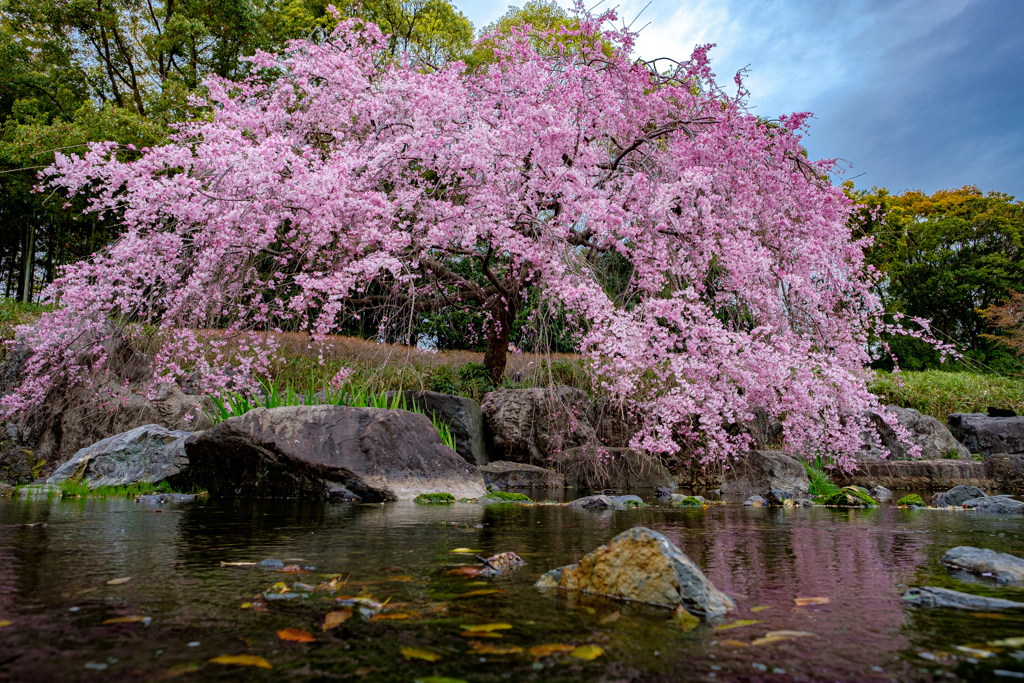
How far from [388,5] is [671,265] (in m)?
20.3

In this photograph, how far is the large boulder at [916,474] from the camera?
10.5 m

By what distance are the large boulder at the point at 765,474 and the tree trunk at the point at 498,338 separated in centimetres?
463

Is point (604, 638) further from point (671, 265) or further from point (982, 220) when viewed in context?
point (982, 220)

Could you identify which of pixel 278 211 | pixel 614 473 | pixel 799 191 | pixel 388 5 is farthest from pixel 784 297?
pixel 388 5

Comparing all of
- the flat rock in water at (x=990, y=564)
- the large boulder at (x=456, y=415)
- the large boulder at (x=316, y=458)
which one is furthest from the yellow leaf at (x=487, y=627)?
the large boulder at (x=456, y=415)

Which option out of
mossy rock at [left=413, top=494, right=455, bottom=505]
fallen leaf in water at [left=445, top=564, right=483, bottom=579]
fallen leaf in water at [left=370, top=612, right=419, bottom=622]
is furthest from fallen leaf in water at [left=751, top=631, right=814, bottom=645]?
mossy rock at [left=413, top=494, right=455, bottom=505]

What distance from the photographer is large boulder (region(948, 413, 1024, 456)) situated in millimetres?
12742

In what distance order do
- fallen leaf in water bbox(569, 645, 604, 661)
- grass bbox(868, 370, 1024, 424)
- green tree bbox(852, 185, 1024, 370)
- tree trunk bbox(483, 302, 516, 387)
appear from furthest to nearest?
green tree bbox(852, 185, 1024, 370), grass bbox(868, 370, 1024, 424), tree trunk bbox(483, 302, 516, 387), fallen leaf in water bbox(569, 645, 604, 661)

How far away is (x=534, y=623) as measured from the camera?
5.92 ft

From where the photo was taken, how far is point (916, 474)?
10.6 metres

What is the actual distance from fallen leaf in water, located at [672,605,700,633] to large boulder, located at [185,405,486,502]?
4724 mm

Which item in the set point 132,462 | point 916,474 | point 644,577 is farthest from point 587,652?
point 916,474

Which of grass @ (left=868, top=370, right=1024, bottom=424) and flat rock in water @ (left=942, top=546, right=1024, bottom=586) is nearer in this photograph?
flat rock in water @ (left=942, top=546, right=1024, bottom=586)

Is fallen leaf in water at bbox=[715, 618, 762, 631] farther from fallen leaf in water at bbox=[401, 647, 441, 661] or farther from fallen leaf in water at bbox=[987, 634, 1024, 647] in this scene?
fallen leaf in water at bbox=[401, 647, 441, 661]
